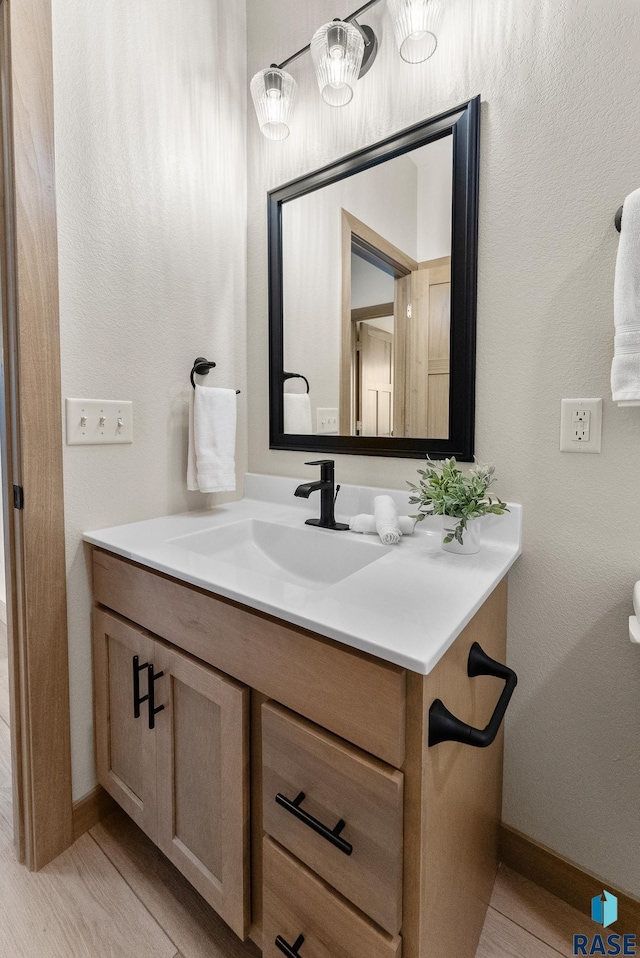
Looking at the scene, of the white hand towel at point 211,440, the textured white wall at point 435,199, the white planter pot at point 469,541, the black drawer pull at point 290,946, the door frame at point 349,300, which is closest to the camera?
the black drawer pull at point 290,946

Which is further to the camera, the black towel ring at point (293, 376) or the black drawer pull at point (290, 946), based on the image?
the black towel ring at point (293, 376)

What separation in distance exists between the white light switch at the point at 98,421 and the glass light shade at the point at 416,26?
3.57 ft

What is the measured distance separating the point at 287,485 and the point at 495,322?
0.77 metres

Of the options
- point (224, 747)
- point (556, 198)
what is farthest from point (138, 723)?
point (556, 198)

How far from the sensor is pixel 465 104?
1058 mm

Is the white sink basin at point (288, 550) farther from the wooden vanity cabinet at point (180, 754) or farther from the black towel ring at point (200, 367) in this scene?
the black towel ring at point (200, 367)

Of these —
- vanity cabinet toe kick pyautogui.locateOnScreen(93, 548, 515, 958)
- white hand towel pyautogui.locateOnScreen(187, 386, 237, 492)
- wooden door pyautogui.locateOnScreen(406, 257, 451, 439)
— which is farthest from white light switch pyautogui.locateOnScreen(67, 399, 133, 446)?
wooden door pyautogui.locateOnScreen(406, 257, 451, 439)

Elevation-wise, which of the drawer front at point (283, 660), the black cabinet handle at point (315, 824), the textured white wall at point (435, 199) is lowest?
the black cabinet handle at point (315, 824)

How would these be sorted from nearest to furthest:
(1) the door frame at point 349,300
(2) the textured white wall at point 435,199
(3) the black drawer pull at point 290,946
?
(3) the black drawer pull at point 290,946 → (2) the textured white wall at point 435,199 → (1) the door frame at point 349,300

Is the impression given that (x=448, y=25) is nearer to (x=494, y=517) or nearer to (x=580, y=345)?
(x=580, y=345)

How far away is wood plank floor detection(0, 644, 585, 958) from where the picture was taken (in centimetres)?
95

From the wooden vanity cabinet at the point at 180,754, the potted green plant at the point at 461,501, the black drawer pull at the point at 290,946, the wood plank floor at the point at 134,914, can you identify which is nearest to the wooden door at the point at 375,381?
the potted green plant at the point at 461,501

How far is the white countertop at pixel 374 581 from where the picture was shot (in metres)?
0.64

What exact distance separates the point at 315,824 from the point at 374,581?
→ 1.25 ft
